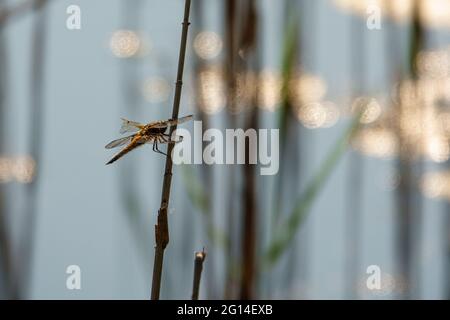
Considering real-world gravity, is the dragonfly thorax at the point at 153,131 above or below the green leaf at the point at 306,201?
above

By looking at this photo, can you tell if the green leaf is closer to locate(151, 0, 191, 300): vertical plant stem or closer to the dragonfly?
the dragonfly

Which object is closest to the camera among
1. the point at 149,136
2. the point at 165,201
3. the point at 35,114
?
the point at 165,201

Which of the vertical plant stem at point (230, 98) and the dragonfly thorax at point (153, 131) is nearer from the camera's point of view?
the dragonfly thorax at point (153, 131)

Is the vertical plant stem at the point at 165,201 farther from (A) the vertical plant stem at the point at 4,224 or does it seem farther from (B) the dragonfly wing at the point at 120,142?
(A) the vertical plant stem at the point at 4,224

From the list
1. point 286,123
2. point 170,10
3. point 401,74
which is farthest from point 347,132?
point 170,10

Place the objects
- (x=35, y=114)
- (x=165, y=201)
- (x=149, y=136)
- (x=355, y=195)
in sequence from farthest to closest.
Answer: (x=355, y=195) < (x=35, y=114) < (x=149, y=136) < (x=165, y=201)

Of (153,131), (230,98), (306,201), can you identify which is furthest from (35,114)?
(153,131)

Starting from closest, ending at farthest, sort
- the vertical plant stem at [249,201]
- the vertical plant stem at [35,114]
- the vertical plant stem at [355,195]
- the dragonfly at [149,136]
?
1. the dragonfly at [149,136]
2. the vertical plant stem at [249,201]
3. the vertical plant stem at [35,114]
4. the vertical plant stem at [355,195]

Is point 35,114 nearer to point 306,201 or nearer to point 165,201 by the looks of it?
point 306,201

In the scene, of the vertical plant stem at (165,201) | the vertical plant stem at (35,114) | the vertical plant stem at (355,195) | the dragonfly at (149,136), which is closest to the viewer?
the vertical plant stem at (165,201)

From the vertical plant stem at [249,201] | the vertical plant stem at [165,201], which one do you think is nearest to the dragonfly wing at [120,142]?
the vertical plant stem at [165,201]

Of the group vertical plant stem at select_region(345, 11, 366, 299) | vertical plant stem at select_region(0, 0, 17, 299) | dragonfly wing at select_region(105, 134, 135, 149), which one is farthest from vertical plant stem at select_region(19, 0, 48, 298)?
vertical plant stem at select_region(345, 11, 366, 299)
